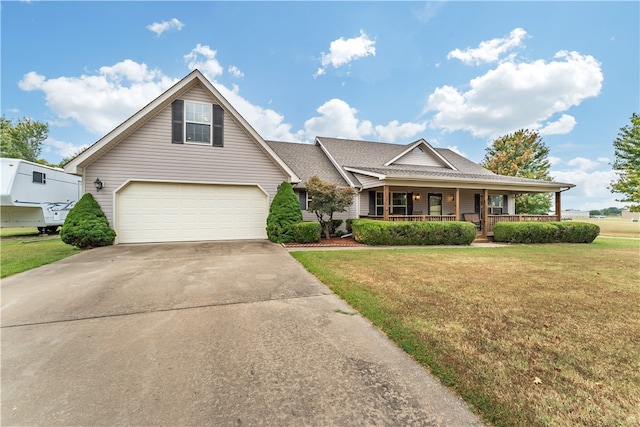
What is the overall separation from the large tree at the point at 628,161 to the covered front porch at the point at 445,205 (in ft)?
43.1

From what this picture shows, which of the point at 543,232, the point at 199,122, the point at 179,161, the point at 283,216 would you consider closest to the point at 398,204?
the point at 543,232

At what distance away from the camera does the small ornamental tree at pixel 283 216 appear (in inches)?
413

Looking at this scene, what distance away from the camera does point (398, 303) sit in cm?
394

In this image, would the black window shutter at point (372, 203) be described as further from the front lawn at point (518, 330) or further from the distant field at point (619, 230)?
the distant field at point (619, 230)

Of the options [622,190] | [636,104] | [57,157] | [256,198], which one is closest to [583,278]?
[256,198]

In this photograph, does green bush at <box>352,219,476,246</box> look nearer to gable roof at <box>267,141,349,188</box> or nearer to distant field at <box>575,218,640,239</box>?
gable roof at <box>267,141,349,188</box>

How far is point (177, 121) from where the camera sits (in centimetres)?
1055

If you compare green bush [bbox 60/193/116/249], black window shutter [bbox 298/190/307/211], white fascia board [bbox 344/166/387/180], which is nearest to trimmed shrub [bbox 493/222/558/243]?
white fascia board [bbox 344/166/387/180]

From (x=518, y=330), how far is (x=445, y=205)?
Answer: 14.3 meters

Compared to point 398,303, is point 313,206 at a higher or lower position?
higher

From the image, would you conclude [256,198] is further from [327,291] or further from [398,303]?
[398,303]

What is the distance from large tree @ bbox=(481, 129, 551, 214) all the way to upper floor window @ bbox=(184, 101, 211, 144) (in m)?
28.4

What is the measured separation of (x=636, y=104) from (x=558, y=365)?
33.2m

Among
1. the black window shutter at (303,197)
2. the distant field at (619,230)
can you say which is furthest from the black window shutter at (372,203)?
the distant field at (619,230)
